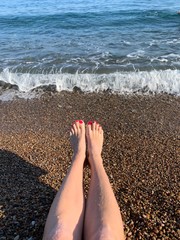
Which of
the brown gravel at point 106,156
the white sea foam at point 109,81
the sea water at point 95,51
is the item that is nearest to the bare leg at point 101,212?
the brown gravel at point 106,156

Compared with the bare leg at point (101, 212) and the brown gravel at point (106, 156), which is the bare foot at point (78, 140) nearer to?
the brown gravel at point (106, 156)

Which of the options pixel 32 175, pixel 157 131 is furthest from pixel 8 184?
pixel 157 131

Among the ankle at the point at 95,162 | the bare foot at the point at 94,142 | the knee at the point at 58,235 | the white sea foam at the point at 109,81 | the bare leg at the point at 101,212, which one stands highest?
the knee at the point at 58,235

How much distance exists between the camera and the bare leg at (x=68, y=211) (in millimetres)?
1890

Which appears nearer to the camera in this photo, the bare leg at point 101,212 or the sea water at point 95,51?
the bare leg at point 101,212

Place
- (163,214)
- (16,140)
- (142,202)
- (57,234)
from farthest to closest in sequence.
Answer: (16,140)
(142,202)
(163,214)
(57,234)

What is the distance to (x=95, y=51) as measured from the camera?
8.28 m

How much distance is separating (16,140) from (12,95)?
196 centimetres

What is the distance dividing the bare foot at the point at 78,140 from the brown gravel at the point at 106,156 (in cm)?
25

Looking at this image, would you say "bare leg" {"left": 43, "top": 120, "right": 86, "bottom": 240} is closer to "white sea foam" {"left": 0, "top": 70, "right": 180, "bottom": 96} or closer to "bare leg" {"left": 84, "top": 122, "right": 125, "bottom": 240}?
"bare leg" {"left": 84, "top": 122, "right": 125, "bottom": 240}

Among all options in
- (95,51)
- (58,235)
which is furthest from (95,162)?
(95,51)

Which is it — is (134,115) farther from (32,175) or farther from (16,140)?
(32,175)

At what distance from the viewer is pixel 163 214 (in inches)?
95.7

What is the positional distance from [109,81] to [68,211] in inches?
168
